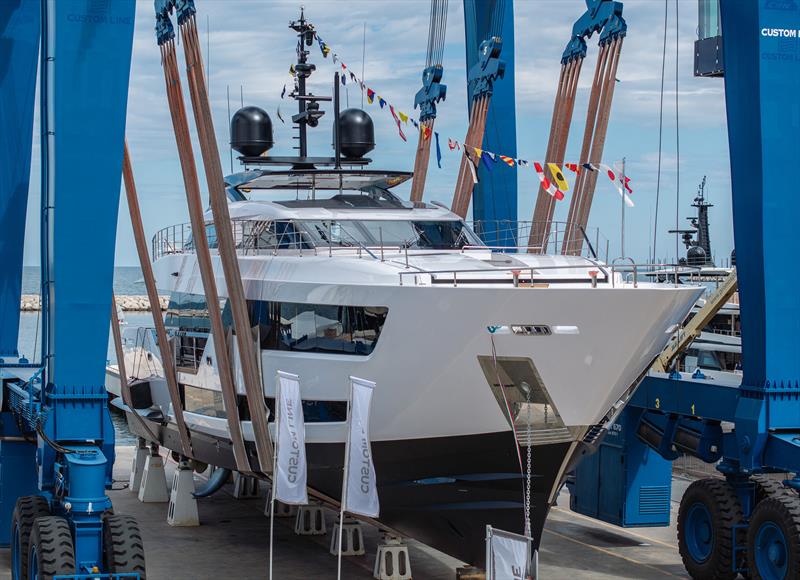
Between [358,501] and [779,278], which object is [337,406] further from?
[779,278]

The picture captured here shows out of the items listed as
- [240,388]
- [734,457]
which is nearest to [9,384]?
[240,388]

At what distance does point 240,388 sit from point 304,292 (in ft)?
5.95

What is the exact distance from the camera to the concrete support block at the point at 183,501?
17219mm

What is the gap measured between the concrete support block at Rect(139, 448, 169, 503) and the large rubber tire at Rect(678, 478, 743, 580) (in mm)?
8695

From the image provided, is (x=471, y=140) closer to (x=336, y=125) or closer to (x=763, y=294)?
(x=336, y=125)

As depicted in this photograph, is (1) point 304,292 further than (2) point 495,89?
No

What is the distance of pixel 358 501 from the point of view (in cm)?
1199

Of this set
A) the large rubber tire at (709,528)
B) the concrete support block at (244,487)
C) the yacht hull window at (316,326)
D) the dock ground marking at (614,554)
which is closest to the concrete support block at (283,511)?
the concrete support block at (244,487)

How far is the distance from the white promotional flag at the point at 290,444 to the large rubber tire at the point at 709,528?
485 cm

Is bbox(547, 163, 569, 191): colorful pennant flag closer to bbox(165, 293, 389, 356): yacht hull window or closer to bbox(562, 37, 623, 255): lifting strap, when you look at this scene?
bbox(562, 37, 623, 255): lifting strap

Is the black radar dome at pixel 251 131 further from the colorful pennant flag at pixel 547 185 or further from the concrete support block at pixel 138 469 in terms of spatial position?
the concrete support block at pixel 138 469

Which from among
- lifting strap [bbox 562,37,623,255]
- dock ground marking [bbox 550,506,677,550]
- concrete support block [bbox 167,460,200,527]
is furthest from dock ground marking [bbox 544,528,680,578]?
concrete support block [bbox 167,460,200,527]

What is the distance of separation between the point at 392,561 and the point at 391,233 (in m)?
4.04

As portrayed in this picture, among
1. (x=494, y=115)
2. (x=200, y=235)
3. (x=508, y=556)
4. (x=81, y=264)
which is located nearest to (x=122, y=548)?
(x=81, y=264)
